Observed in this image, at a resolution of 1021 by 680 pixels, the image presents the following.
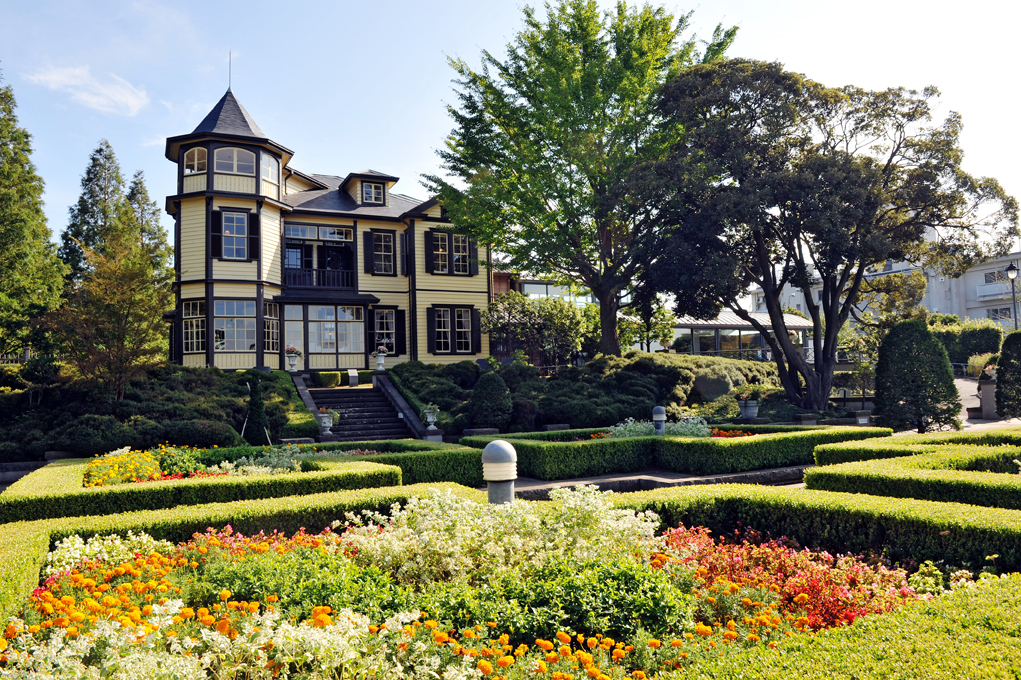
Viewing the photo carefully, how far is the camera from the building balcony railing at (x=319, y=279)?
26438mm

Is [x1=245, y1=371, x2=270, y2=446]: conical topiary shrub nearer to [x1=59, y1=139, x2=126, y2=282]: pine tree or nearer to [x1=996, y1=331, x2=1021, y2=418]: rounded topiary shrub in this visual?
[x1=996, y1=331, x2=1021, y2=418]: rounded topiary shrub

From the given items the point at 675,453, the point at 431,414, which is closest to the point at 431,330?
the point at 431,414

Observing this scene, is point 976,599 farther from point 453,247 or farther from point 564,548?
point 453,247

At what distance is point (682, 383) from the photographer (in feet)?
72.0

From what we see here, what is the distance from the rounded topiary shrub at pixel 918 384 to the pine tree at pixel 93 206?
3509cm

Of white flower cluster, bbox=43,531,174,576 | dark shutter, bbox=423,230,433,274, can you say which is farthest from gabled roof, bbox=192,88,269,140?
white flower cluster, bbox=43,531,174,576

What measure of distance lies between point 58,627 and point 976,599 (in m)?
5.12

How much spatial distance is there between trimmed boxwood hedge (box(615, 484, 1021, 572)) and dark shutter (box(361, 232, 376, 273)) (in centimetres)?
2184

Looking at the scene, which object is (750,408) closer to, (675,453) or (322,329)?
(675,453)

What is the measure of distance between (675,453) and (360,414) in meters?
11.0

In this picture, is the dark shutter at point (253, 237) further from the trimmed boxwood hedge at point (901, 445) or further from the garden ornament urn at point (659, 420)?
the trimmed boxwood hedge at point (901, 445)

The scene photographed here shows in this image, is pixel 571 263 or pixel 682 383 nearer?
pixel 682 383

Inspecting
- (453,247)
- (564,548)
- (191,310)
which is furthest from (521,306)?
(564,548)

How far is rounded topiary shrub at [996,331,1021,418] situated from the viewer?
1828 centimetres
